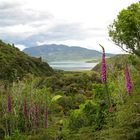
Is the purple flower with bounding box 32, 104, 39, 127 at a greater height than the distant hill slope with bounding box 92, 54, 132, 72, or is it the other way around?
the distant hill slope with bounding box 92, 54, 132, 72

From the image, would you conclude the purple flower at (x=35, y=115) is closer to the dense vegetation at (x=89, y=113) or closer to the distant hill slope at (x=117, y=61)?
the dense vegetation at (x=89, y=113)

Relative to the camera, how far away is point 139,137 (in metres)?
12.4

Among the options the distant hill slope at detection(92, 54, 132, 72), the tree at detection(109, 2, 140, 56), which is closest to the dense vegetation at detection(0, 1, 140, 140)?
the distant hill slope at detection(92, 54, 132, 72)

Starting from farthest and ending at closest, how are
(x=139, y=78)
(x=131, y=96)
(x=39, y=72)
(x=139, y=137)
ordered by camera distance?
(x=39, y=72), (x=139, y=78), (x=131, y=96), (x=139, y=137)

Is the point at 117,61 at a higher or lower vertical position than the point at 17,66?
higher

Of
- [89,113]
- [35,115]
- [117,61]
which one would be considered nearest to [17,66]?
[117,61]

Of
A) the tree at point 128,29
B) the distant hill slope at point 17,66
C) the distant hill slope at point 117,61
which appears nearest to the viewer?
the distant hill slope at point 117,61

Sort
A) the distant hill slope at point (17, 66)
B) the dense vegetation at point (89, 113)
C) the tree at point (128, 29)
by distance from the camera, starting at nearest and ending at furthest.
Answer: the dense vegetation at point (89, 113), the tree at point (128, 29), the distant hill slope at point (17, 66)

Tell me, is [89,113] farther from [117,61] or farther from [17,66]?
[17,66]

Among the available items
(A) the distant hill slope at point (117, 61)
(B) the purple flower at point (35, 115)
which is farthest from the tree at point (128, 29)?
(B) the purple flower at point (35, 115)

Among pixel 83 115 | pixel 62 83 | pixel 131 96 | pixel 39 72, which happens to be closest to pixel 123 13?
pixel 62 83

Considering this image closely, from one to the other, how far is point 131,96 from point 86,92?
30.3 m

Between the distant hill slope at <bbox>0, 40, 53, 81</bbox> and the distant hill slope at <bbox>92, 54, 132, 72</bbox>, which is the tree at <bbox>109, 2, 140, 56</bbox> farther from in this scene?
the distant hill slope at <bbox>0, 40, 53, 81</bbox>

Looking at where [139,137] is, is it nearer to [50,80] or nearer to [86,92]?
[86,92]
